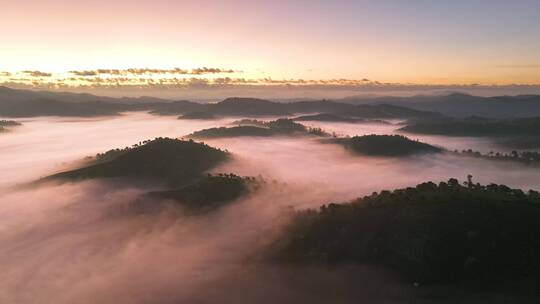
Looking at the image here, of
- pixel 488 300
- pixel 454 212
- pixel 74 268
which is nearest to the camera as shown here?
pixel 488 300

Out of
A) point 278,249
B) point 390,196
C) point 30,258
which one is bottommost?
point 30,258

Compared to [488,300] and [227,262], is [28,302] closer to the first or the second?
[227,262]

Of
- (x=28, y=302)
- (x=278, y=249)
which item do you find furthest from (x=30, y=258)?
(x=278, y=249)

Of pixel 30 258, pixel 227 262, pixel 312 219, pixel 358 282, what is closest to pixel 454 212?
pixel 358 282

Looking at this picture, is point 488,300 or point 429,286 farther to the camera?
point 429,286

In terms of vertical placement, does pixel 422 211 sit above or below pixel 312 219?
above

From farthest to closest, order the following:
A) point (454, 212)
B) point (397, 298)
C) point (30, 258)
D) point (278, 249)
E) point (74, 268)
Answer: point (30, 258) → point (74, 268) → point (278, 249) → point (454, 212) → point (397, 298)

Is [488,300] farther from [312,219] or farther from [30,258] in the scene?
[30,258]
